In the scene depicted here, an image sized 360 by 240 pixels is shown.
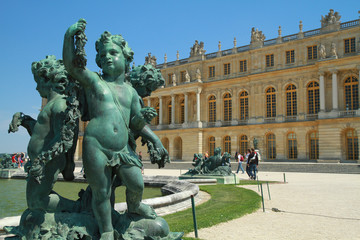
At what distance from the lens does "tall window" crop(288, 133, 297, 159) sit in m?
36.4

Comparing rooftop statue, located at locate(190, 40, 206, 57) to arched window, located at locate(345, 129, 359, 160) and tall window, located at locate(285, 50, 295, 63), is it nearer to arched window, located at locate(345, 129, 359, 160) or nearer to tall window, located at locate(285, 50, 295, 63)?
tall window, located at locate(285, 50, 295, 63)

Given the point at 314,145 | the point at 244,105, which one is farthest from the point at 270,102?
the point at 314,145

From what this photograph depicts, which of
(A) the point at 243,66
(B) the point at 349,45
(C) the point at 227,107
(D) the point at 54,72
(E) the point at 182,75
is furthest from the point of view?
(E) the point at 182,75

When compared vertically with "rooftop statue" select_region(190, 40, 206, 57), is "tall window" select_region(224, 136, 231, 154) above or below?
below

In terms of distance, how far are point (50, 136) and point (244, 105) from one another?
128ft

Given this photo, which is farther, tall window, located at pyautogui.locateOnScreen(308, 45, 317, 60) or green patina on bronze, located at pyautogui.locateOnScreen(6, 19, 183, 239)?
tall window, located at pyautogui.locateOnScreen(308, 45, 317, 60)

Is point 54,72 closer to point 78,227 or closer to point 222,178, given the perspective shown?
point 78,227

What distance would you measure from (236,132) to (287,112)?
6588mm

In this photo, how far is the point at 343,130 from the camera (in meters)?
32.8

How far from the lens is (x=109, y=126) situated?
2.92 metres

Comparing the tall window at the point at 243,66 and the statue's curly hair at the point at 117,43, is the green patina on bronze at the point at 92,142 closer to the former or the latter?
the statue's curly hair at the point at 117,43

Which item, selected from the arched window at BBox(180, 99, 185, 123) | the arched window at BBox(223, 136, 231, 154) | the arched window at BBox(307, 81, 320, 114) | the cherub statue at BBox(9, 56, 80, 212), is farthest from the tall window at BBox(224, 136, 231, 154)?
the cherub statue at BBox(9, 56, 80, 212)

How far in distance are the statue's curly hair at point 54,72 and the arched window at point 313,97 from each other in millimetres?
35924

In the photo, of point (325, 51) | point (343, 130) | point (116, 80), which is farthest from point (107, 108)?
point (325, 51)
